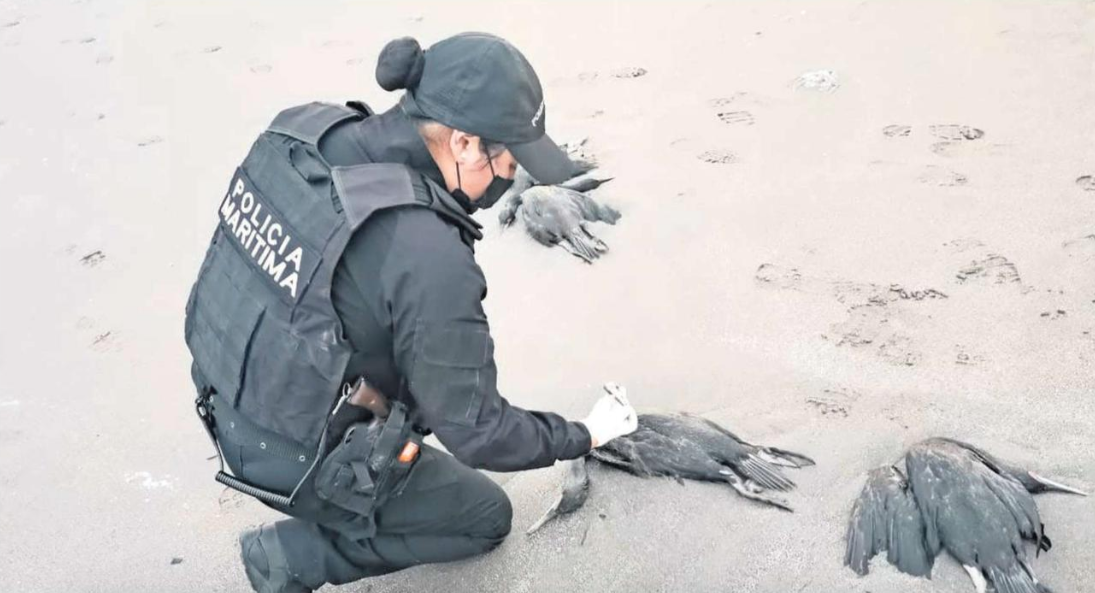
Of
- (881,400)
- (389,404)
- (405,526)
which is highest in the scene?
(389,404)

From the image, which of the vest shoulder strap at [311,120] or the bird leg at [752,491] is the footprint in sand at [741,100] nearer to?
the bird leg at [752,491]

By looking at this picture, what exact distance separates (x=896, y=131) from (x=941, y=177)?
0.34 metres

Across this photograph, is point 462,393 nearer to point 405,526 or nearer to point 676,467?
point 405,526

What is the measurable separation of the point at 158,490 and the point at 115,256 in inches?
55.5

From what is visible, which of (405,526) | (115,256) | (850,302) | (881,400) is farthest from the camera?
(115,256)

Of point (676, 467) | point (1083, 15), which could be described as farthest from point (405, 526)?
point (1083, 15)

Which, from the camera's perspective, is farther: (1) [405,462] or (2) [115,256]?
(2) [115,256]

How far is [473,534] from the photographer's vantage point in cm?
223

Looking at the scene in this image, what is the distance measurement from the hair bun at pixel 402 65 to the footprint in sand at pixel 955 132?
7.81 ft

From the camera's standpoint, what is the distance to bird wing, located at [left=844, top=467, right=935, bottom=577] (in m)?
2.07

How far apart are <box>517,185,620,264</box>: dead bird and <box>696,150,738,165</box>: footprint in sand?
46 cm

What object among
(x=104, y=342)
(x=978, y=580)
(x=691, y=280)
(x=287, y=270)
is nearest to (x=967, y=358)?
(x=978, y=580)

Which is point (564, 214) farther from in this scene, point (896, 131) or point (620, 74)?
point (896, 131)

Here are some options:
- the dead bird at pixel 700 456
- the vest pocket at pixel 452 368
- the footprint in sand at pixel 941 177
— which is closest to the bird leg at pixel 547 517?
the dead bird at pixel 700 456
